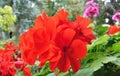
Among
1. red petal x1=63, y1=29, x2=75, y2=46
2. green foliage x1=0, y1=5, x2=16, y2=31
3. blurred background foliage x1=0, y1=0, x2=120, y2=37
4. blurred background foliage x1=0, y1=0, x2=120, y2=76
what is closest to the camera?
red petal x1=63, y1=29, x2=75, y2=46

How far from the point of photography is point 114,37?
126cm

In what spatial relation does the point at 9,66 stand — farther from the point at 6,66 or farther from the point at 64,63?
the point at 64,63

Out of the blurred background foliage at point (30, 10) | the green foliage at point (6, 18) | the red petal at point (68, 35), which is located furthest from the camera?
the blurred background foliage at point (30, 10)

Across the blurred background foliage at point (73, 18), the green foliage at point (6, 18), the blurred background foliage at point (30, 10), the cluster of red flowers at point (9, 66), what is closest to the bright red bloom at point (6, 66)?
the cluster of red flowers at point (9, 66)

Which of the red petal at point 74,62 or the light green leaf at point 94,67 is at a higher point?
the red petal at point 74,62

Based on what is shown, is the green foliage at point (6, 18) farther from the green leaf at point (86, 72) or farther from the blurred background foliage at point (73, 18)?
the green leaf at point (86, 72)

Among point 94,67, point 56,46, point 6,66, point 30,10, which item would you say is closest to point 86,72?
point 94,67

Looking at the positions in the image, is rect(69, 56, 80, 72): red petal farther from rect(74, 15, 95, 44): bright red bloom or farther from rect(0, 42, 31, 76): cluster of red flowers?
rect(0, 42, 31, 76): cluster of red flowers

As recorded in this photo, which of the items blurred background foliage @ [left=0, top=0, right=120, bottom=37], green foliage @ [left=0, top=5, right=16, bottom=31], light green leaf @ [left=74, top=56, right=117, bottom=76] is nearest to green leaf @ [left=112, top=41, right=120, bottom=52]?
light green leaf @ [left=74, top=56, right=117, bottom=76]

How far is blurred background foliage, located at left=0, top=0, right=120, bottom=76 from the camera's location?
1.05 m

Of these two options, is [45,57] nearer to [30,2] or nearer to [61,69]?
[61,69]

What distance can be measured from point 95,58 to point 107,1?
10.3 meters

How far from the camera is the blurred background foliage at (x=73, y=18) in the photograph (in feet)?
3.44

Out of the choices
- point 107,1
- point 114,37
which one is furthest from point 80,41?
point 107,1
